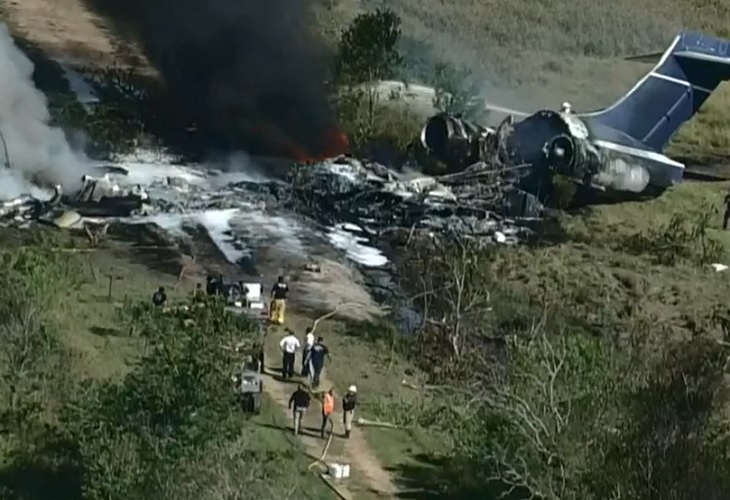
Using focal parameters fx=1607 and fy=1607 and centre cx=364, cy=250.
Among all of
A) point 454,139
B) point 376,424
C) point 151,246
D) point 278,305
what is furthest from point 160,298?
point 454,139

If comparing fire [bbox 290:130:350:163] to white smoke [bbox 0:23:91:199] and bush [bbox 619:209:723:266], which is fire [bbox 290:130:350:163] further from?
bush [bbox 619:209:723:266]

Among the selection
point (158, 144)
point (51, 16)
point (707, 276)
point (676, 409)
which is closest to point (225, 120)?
point (158, 144)

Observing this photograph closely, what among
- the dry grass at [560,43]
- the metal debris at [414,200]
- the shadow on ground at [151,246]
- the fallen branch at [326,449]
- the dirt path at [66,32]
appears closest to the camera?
the fallen branch at [326,449]

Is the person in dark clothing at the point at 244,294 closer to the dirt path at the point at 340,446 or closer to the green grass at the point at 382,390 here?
the green grass at the point at 382,390

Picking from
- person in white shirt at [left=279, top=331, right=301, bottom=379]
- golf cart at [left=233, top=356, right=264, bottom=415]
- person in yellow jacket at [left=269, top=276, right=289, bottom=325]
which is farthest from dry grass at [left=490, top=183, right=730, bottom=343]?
golf cart at [left=233, top=356, right=264, bottom=415]

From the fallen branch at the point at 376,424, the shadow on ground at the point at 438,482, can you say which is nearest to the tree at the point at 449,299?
the fallen branch at the point at 376,424

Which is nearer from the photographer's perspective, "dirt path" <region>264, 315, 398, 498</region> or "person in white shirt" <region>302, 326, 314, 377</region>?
"dirt path" <region>264, 315, 398, 498</region>
